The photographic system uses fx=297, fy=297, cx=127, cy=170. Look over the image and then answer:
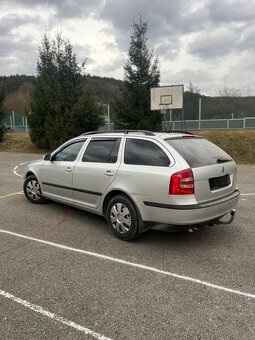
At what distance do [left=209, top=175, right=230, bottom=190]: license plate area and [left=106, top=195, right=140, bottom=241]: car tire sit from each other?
112 cm

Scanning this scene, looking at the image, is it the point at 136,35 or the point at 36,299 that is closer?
the point at 36,299

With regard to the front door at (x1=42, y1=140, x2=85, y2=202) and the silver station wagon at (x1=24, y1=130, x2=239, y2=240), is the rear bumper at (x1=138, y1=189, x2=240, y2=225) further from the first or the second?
the front door at (x1=42, y1=140, x2=85, y2=202)

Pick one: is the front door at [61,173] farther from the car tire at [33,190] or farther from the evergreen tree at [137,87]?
the evergreen tree at [137,87]

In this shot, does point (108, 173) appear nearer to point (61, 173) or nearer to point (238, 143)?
point (61, 173)

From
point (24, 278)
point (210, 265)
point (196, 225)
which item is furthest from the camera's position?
point (196, 225)

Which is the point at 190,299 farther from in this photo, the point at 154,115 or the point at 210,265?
the point at 154,115

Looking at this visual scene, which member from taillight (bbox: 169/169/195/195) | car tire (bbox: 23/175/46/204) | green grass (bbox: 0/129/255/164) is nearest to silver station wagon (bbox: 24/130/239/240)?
taillight (bbox: 169/169/195/195)

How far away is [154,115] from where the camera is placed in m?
18.1

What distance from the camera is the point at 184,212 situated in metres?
3.78

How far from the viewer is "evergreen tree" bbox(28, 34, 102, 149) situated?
699 inches

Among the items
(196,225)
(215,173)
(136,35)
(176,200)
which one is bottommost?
(196,225)

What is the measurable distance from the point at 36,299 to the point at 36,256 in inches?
40.0

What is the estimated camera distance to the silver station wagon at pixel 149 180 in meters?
3.85

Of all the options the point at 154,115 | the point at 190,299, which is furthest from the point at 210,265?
the point at 154,115
